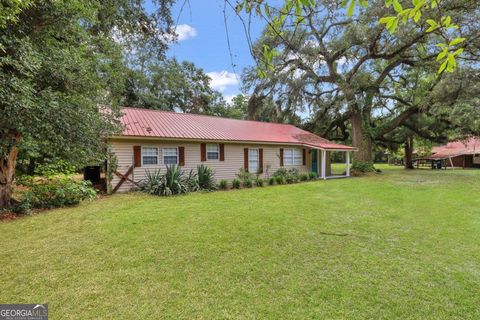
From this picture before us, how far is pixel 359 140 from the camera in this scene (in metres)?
19.5

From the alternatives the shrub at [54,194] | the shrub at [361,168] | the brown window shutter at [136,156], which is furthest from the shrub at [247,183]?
the shrub at [361,168]

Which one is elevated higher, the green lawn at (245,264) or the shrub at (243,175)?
the shrub at (243,175)

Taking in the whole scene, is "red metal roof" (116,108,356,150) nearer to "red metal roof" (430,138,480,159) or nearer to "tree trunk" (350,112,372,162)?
"tree trunk" (350,112,372,162)

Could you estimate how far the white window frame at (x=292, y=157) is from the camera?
16.4 m

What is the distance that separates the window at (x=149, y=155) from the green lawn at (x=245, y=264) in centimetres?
462

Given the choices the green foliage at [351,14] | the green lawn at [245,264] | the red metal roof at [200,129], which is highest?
the red metal roof at [200,129]

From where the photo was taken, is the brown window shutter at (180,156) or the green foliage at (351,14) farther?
the brown window shutter at (180,156)

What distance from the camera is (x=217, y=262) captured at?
388cm

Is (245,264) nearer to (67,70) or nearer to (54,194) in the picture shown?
(67,70)

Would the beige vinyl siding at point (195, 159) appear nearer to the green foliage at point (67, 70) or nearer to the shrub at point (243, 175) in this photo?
the shrub at point (243, 175)

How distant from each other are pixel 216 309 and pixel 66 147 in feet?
19.0

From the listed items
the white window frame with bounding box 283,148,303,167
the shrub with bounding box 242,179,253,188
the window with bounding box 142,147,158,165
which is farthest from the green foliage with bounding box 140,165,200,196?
the white window frame with bounding box 283,148,303,167

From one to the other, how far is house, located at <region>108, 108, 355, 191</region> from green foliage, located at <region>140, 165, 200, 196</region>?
640 mm

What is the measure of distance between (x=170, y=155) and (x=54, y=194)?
195 inches
